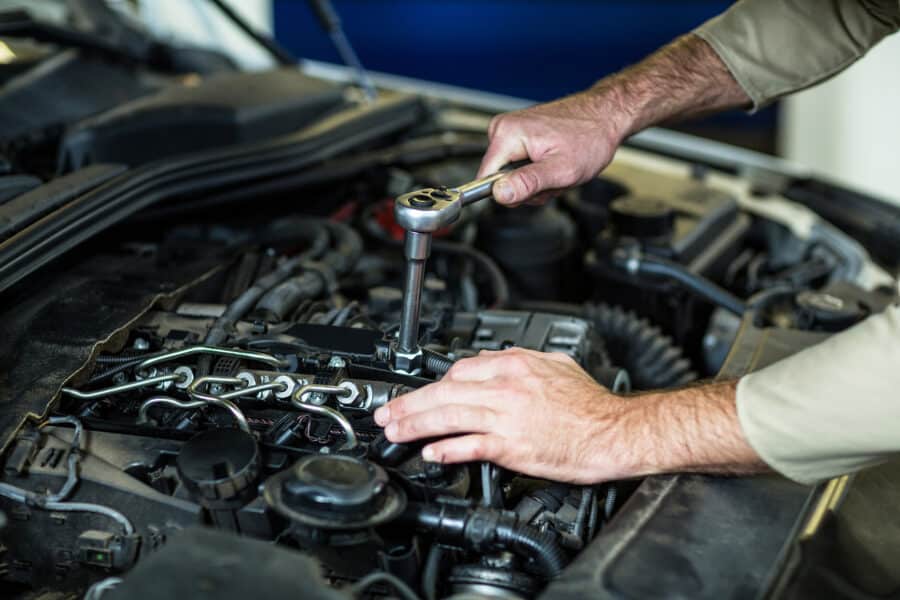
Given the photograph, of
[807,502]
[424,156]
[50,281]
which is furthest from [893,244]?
[50,281]

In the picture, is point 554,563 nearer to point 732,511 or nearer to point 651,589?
point 651,589

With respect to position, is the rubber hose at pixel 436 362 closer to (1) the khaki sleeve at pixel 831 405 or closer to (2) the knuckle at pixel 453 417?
(2) the knuckle at pixel 453 417

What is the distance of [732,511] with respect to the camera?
1115mm

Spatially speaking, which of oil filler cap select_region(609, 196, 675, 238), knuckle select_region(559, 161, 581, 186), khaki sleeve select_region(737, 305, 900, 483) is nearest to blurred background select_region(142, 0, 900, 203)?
oil filler cap select_region(609, 196, 675, 238)

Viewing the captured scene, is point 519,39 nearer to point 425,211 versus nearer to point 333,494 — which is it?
point 425,211

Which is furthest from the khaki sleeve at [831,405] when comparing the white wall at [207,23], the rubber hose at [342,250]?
the white wall at [207,23]

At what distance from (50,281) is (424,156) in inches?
38.0

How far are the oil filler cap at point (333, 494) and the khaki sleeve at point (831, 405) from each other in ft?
1.47

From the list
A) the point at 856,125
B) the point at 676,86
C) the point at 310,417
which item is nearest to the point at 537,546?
the point at 310,417

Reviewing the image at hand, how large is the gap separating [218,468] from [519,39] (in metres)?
4.54

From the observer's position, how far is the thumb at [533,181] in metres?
1.44

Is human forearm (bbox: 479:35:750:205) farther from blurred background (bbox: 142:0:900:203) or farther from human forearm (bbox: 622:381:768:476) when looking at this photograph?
blurred background (bbox: 142:0:900:203)

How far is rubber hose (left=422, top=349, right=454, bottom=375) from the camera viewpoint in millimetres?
1287

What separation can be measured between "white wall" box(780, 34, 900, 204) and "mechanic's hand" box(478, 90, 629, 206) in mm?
2927
